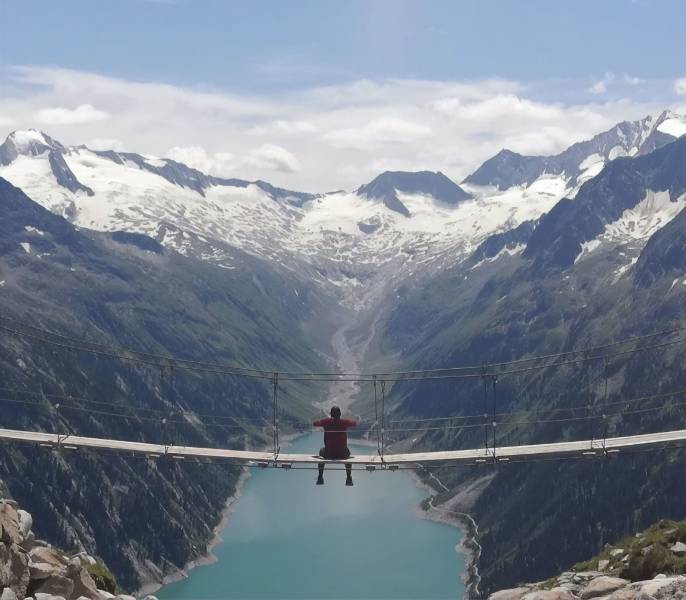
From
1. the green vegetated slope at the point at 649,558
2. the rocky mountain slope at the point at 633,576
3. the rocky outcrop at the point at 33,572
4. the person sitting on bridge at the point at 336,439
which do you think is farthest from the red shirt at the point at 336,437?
the rocky outcrop at the point at 33,572

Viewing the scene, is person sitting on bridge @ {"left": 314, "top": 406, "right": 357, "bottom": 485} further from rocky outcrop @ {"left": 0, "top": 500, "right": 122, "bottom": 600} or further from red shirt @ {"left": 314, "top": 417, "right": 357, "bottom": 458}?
rocky outcrop @ {"left": 0, "top": 500, "right": 122, "bottom": 600}

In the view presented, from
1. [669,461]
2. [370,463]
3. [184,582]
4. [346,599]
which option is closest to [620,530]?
[669,461]

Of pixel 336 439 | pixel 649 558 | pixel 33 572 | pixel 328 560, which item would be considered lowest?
pixel 328 560

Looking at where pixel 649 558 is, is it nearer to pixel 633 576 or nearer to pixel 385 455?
pixel 633 576

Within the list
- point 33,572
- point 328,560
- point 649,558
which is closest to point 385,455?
point 649,558

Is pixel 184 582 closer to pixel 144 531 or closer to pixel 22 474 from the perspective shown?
pixel 144 531

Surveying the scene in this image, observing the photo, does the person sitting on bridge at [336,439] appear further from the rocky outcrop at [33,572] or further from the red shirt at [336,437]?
the rocky outcrop at [33,572]
